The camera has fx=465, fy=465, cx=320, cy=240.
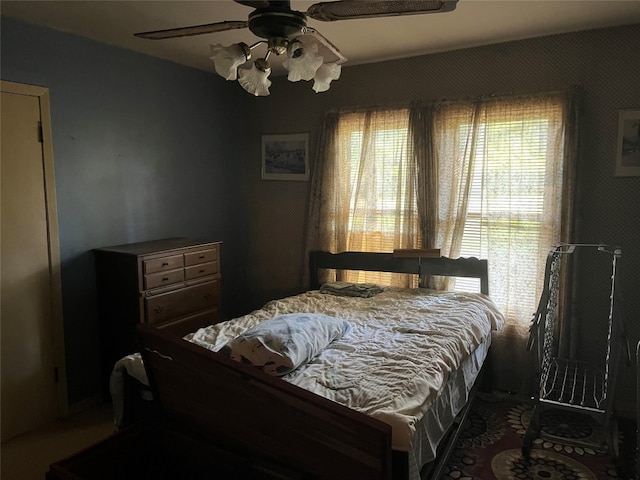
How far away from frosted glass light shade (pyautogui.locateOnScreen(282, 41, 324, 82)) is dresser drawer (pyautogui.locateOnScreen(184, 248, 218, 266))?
1921mm

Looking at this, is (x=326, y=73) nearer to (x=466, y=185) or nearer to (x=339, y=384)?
(x=339, y=384)

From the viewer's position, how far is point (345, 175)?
12.8 feet

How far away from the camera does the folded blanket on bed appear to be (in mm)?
3443

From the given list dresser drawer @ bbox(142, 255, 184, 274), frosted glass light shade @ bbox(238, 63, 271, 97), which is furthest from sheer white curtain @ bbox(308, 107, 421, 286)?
frosted glass light shade @ bbox(238, 63, 271, 97)

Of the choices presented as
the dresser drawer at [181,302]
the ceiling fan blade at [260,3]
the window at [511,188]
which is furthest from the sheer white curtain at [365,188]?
the ceiling fan blade at [260,3]

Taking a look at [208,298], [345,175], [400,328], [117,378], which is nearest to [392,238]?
[345,175]

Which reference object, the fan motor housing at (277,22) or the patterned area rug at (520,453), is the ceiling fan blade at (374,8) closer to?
the fan motor housing at (277,22)

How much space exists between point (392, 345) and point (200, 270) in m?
1.77

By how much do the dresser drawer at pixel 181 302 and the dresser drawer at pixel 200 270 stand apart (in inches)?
3.0

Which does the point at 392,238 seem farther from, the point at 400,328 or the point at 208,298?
the point at 208,298

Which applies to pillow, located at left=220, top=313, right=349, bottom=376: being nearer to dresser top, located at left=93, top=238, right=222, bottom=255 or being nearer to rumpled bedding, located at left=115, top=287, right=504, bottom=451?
rumpled bedding, located at left=115, top=287, right=504, bottom=451

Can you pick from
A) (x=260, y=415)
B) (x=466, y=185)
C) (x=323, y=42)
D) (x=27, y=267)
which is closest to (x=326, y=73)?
(x=323, y=42)

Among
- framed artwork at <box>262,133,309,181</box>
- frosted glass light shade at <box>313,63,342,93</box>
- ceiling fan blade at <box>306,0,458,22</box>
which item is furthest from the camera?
framed artwork at <box>262,133,309,181</box>

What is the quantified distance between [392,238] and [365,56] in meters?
1.44
